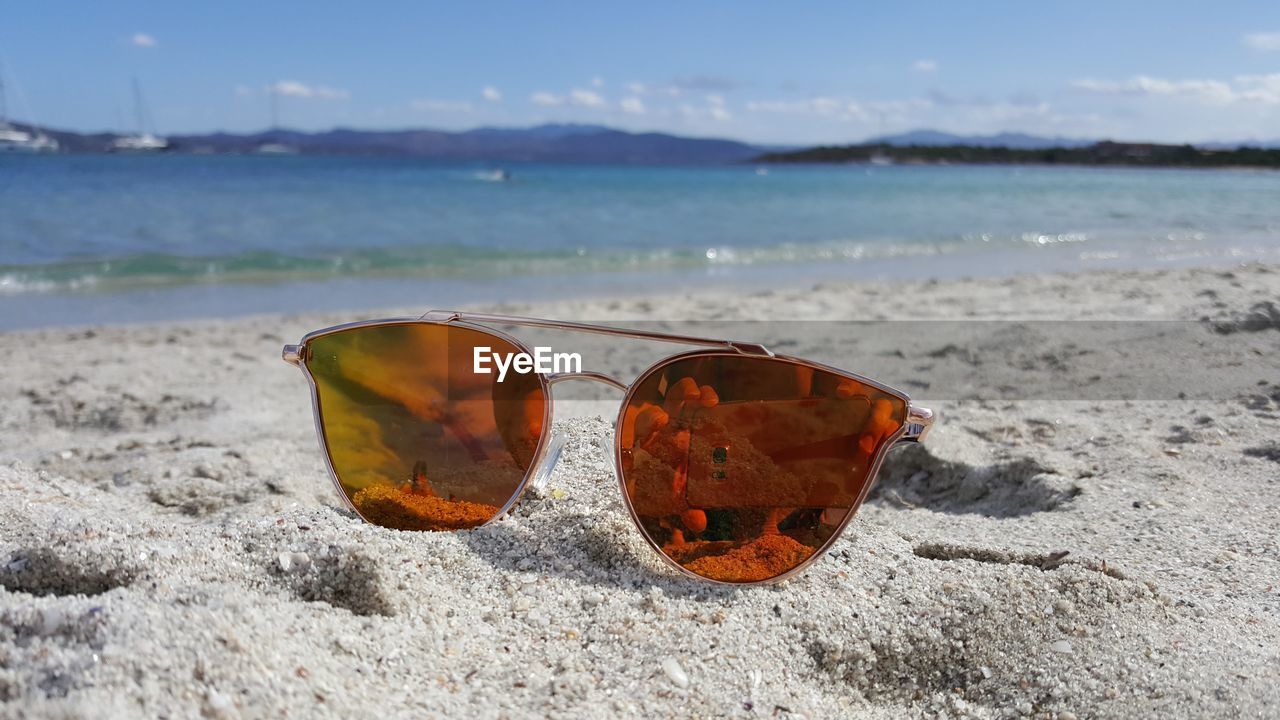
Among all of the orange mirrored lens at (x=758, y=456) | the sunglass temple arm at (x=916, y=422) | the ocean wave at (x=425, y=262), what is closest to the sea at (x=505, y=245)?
the ocean wave at (x=425, y=262)

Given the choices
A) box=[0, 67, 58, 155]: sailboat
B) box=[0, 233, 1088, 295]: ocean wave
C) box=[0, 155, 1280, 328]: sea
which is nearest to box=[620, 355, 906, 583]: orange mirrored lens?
box=[0, 155, 1280, 328]: sea

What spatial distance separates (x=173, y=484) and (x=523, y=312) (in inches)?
173

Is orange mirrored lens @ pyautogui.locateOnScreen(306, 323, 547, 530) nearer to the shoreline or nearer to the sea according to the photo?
the shoreline

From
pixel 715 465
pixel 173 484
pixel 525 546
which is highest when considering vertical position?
pixel 715 465

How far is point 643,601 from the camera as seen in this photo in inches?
61.7

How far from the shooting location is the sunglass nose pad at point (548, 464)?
1.86 m

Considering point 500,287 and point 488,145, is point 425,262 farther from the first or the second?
point 488,145

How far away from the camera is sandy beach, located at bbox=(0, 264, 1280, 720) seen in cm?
117

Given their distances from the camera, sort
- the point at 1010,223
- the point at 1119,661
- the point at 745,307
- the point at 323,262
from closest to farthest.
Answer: the point at 1119,661 < the point at 745,307 < the point at 323,262 < the point at 1010,223

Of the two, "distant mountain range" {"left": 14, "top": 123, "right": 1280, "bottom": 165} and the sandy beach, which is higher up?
"distant mountain range" {"left": 14, "top": 123, "right": 1280, "bottom": 165}

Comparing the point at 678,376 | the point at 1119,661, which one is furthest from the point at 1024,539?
the point at 678,376

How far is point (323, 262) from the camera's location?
A: 9.86m

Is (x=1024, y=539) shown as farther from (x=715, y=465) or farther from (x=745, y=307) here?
(x=745, y=307)

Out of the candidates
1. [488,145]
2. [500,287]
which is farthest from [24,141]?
[500,287]
